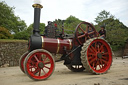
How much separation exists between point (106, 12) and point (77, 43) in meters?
24.3

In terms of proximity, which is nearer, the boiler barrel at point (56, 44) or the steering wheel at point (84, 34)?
the boiler barrel at point (56, 44)

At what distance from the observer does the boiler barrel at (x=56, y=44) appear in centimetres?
579

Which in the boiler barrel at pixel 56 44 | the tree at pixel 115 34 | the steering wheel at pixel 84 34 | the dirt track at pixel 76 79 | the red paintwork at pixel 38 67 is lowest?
the dirt track at pixel 76 79

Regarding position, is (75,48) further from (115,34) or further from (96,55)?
(115,34)

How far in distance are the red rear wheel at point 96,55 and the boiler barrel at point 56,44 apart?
30.8 inches

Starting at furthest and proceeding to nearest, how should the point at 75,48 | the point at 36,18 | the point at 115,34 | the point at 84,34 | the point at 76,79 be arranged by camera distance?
the point at 115,34
the point at 84,34
the point at 75,48
the point at 36,18
the point at 76,79

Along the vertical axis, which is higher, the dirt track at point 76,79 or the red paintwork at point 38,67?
the red paintwork at point 38,67

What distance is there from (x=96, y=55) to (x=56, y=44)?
1835 mm

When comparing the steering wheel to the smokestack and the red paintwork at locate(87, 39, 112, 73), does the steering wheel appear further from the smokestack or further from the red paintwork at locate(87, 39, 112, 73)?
the smokestack

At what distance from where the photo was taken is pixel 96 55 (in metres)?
6.27

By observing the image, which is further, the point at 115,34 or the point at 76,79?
the point at 115,34

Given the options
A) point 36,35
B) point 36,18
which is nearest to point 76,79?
point 36,35

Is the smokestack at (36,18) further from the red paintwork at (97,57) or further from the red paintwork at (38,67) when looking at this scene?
the red paintwork at (97,57)

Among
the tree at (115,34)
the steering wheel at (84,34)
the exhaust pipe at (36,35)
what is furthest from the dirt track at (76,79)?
the tree at (115,34)
